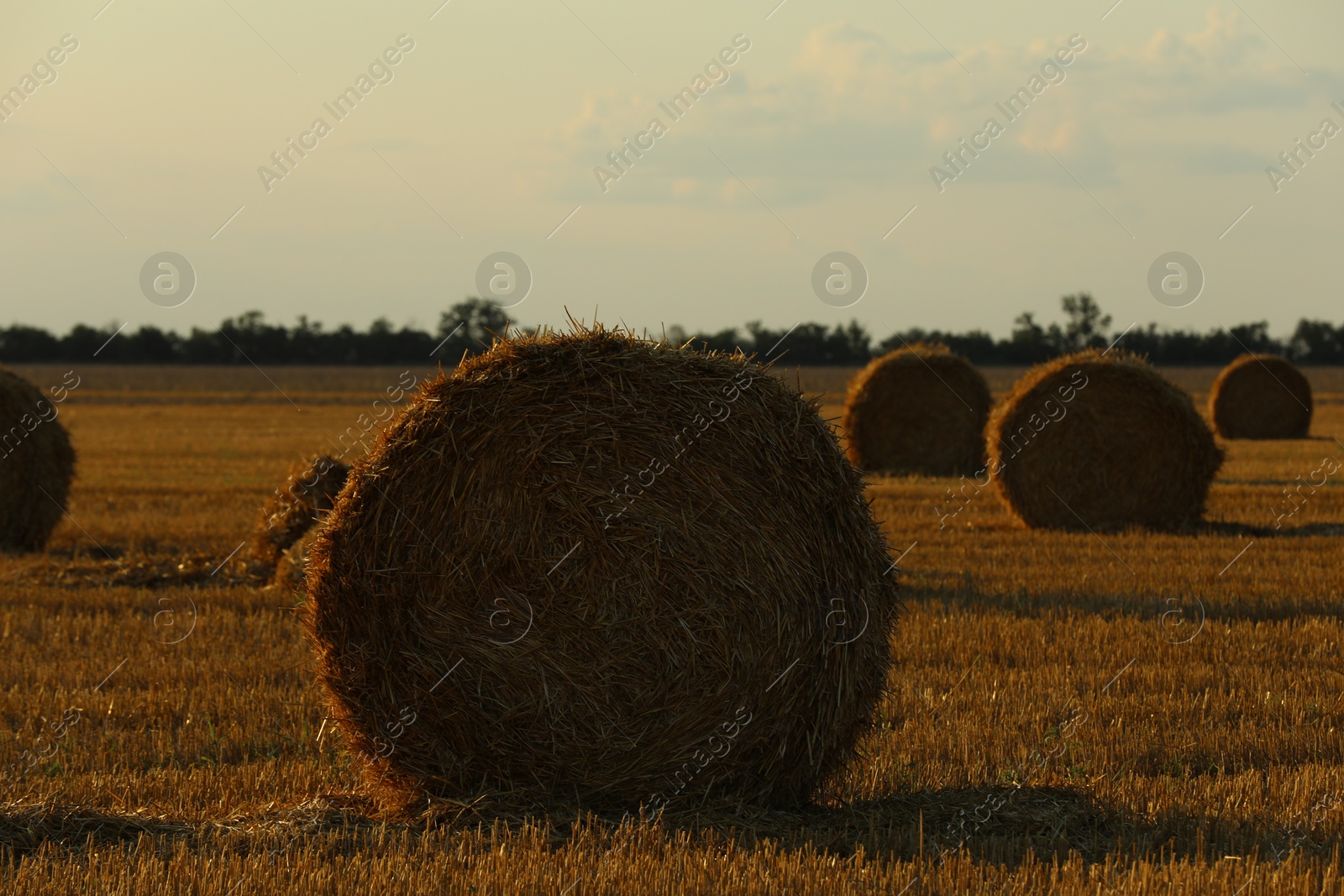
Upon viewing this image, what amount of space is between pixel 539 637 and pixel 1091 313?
3302 inches

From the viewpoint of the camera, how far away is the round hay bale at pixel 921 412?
74.2ft

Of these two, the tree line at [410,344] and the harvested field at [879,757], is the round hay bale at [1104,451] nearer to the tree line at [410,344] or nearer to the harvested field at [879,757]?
the harvested field at [879,757]

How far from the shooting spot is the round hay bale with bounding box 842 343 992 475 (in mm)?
22625

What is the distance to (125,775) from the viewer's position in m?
6.32

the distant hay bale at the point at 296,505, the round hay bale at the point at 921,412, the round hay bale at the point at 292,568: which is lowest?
the round hay bale at the point at 292,568

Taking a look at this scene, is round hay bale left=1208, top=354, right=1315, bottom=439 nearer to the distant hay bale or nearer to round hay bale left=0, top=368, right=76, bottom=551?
the distant hay bale

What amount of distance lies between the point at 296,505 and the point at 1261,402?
26.5m

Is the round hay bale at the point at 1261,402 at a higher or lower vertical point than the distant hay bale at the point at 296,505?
higher

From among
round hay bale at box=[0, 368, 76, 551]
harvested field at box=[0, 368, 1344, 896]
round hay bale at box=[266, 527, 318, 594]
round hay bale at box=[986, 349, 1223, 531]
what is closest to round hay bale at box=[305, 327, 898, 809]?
harvested field at box=[0, 368, 1344, 896]

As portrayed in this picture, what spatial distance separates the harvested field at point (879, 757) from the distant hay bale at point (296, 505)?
1.53ft

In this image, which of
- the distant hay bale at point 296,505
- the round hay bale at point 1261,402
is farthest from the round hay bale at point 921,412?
the round hay bale at point 1261,402

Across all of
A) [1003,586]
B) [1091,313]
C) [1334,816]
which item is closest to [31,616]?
[1003,586]

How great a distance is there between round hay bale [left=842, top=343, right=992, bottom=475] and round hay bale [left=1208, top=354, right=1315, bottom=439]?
12.1 metres

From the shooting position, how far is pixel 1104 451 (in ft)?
53.6
